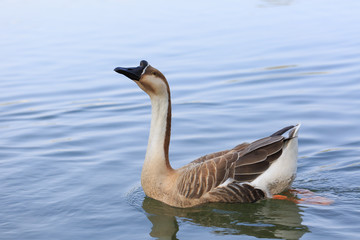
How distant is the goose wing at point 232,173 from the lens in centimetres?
714

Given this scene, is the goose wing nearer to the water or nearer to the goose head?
the water

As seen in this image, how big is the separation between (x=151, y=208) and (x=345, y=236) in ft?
7.95

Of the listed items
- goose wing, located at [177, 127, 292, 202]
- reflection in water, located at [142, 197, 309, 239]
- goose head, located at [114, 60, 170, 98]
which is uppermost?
goose head, located at [114, 60, 170, 98]

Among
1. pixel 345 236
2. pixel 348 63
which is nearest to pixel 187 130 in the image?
pixel 345 236

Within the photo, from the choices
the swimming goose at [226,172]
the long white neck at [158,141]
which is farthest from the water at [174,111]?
the long white neck at [158,141]

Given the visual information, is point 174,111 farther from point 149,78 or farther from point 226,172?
point 226,172

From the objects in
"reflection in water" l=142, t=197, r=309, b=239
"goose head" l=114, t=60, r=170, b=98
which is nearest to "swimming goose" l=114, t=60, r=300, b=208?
"goose head" l=114, t=60, r=170, b=98

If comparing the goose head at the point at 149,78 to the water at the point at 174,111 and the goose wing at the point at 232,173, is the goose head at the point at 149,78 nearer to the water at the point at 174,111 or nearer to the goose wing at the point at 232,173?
the goose wing at the point at 232,173

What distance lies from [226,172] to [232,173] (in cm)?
8

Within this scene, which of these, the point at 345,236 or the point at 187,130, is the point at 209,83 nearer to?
the point at 187,130

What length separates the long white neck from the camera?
24.3 ft

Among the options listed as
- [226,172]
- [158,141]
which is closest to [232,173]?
[226,172]

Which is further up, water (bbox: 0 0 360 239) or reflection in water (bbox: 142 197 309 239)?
water (bbox: 0 0 360 239)

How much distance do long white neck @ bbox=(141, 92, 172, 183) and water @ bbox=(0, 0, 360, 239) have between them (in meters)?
0.44
